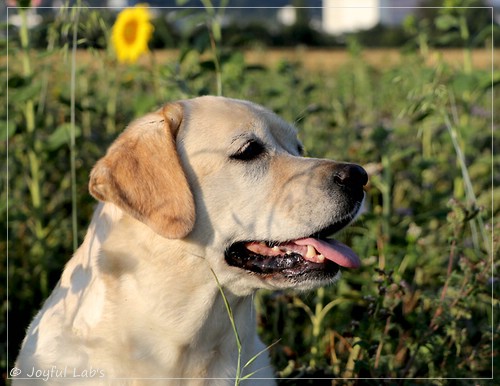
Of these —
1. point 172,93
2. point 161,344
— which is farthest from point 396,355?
point 172,93

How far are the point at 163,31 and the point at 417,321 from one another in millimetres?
2686

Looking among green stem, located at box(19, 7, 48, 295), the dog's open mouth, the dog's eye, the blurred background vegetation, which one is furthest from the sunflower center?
the dog's open mouth

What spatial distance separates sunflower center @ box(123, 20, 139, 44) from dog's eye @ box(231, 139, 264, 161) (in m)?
1.86

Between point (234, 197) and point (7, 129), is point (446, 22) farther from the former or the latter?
point (7, 129)

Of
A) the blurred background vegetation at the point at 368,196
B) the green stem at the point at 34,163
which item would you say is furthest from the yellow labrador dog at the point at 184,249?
the green stem at the point at 34,163

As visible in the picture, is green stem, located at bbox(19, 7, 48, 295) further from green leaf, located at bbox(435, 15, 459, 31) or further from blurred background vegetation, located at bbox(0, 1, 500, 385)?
green leaf, located at bbox(435, 15, 459, 31)

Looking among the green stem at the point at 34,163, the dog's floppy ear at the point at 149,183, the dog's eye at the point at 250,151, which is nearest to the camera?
the dog's floppy ear at the point at 149,183

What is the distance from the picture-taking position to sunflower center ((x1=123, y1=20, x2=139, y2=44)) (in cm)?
445

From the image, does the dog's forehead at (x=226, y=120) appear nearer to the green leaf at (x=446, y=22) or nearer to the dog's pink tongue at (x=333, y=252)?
the dog's pink tongue at (x=333, y=252)

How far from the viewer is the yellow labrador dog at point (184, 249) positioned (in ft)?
8.68

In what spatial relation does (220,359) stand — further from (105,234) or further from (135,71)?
(135,71)

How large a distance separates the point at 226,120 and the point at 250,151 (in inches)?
5.7

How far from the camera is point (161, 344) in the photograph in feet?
9.07

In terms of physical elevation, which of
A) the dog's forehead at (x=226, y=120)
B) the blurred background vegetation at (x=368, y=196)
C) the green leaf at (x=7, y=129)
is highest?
the dog's forehead at (x=226, y=120)
